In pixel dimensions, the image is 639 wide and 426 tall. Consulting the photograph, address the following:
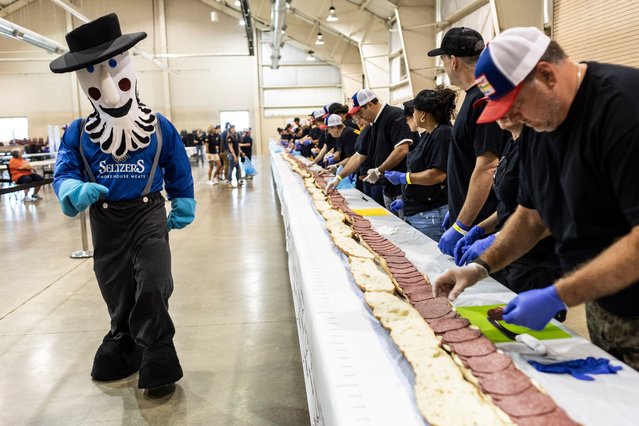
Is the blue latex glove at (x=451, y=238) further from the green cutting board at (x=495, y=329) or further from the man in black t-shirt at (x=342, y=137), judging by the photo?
the man in black t-shirt at (x=342, y=137)

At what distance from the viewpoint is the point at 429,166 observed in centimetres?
343

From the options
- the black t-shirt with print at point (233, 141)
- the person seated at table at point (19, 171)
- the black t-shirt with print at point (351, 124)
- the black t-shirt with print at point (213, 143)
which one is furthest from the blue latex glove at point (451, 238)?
the black t-shirt with print at point (213, 143)

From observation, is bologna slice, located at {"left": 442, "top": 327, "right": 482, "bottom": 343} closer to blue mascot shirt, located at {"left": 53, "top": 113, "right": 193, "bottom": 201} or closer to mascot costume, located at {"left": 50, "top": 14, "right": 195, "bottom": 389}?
mascot costume, located at {"left": 50, "top": 14, "right": 195, "bottom": 389}

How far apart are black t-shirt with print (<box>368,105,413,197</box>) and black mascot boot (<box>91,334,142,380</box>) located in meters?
2.55

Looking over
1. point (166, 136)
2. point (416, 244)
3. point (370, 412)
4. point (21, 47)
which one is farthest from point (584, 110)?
point (21, 47)

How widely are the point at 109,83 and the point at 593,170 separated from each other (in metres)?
2.16

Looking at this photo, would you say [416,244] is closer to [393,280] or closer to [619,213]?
[393,280]

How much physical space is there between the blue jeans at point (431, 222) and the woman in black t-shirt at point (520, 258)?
3.67 ft

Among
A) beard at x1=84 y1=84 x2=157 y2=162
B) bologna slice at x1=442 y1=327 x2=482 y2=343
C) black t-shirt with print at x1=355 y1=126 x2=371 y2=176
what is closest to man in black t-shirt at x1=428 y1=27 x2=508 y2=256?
bologna slice at x1=442 y1=327 x2=482 y2=343

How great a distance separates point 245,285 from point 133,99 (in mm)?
2420

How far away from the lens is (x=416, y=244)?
9.38ft

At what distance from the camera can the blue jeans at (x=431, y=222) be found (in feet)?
11.3

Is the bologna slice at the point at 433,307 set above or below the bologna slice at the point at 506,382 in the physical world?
above

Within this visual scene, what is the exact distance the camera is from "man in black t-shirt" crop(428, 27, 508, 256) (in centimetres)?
245
